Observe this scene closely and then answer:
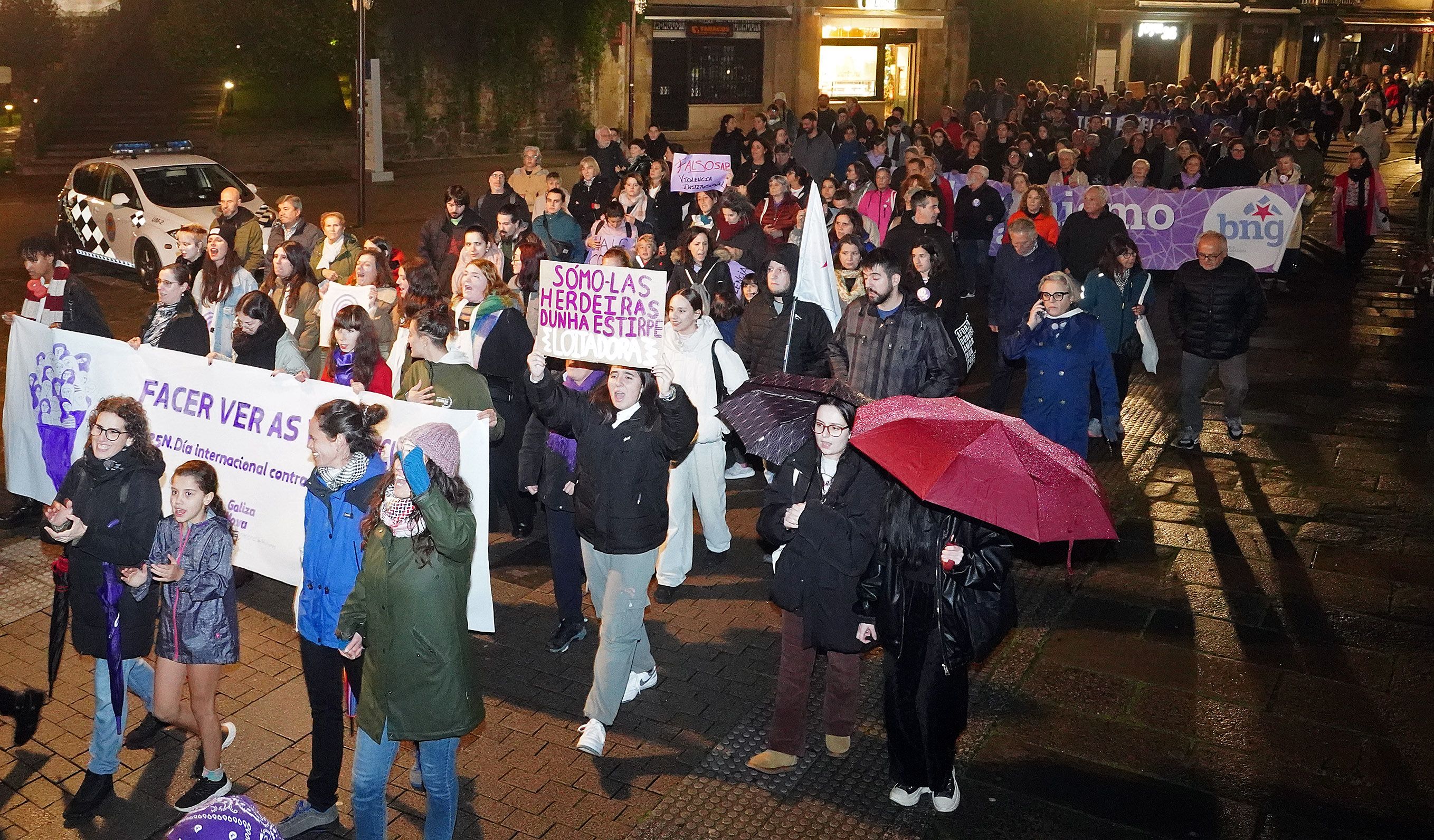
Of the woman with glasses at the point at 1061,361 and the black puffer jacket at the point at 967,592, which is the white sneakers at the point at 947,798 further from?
the woman with glasses at the point at 1061,361

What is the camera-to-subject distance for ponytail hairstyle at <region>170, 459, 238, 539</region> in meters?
5.34

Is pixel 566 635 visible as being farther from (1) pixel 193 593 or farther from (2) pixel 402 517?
(2) pixel 402 517

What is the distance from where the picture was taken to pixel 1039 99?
109 feet

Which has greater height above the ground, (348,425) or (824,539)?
(348,425)

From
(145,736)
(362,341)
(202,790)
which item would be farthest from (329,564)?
(362,341)

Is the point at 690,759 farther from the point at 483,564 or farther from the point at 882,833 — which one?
the point at 483,564

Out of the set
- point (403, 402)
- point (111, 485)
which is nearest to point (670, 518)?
point (403, 402)

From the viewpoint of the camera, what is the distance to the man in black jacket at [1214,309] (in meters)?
10.2

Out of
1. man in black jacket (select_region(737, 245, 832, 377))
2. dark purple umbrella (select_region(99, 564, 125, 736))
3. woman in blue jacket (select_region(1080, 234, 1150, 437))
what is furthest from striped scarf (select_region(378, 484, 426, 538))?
woman in blue jacket (select_region(1080, 234, 1150, 437))

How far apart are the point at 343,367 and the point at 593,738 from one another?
2765mm

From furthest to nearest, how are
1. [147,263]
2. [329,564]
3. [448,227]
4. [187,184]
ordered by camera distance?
[187,184], [147,263], [448,227], [329,564]

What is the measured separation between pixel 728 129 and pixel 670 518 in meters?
16.7

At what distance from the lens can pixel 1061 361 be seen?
341 inches

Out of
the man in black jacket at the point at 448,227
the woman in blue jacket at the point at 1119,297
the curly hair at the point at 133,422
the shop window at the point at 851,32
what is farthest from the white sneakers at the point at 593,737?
the shop window at the point at 851,32
